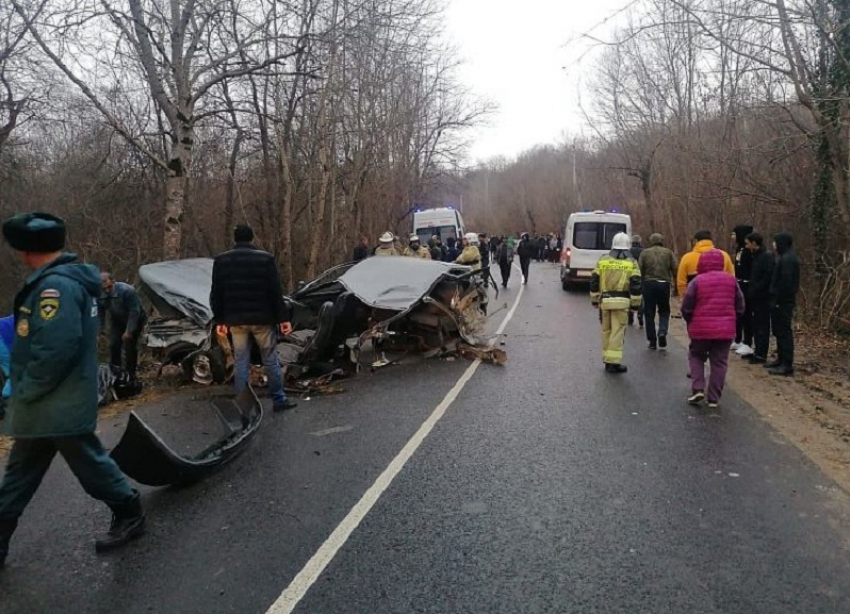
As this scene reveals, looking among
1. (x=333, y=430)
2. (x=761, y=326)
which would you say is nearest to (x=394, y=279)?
(x=333, y=430)

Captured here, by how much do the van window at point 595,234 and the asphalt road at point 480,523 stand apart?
1341 cm

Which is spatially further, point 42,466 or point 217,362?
point 217,362

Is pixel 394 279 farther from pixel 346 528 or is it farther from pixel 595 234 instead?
pixel 595 234

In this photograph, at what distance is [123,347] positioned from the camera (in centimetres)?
832

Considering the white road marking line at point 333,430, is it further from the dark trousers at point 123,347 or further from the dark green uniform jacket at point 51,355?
the dark trousers at point 123,347

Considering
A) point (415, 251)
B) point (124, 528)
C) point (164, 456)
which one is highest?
point (415, 251)

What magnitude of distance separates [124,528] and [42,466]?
579mm

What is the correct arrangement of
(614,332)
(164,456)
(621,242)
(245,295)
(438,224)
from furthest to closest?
1. (438,224)
2. (621,242)
3. (614,332)
4. (245,295)
5. (164,456)

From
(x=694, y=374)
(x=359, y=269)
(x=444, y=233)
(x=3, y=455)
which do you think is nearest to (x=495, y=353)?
(x=359, y=269)

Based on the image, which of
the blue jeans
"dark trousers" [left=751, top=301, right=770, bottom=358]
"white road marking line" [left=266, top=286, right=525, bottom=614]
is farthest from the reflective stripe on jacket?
the blue jeans

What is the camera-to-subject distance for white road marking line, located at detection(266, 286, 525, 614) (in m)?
3.05

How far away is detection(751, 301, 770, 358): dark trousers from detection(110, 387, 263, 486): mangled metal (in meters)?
6.73

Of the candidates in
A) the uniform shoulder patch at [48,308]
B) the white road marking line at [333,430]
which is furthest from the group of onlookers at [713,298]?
the uniform shoulder patch at [48,308]

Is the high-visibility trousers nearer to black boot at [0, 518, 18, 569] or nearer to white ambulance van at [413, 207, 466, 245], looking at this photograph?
black boot at [0, 518, 18, 569]
